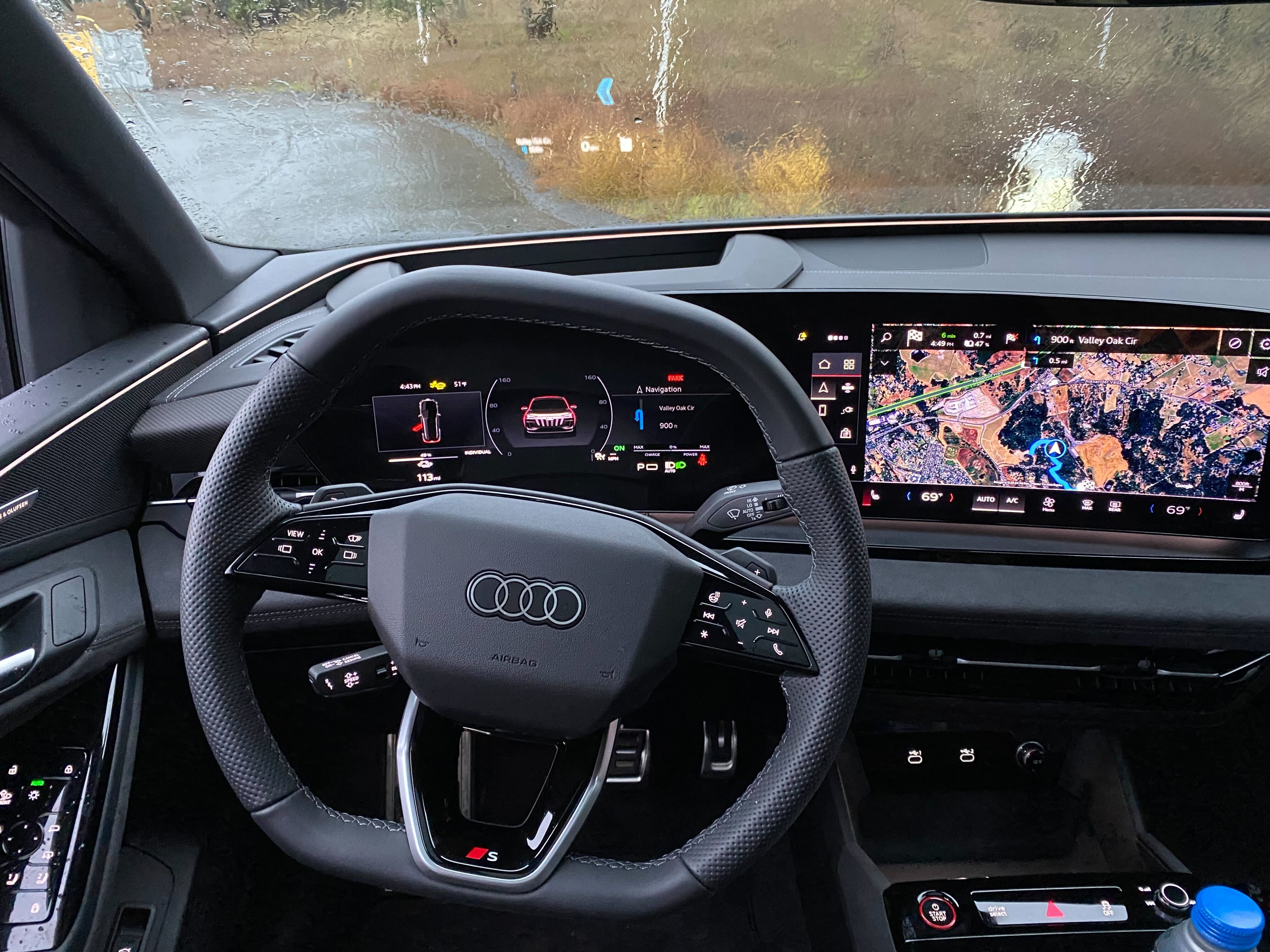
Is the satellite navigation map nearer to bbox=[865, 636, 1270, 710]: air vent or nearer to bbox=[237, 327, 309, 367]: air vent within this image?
bbox=[865, 636, 1270, 710]: air vent

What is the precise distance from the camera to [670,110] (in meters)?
1.81

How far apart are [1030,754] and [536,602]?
1543mm

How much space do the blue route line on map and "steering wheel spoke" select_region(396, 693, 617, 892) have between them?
39.0 inches

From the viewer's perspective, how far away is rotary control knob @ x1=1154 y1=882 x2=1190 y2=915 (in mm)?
1681

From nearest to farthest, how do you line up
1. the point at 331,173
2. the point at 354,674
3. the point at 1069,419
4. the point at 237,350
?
1. the point at 354,674
2. the point at 1069,419
3. the point at 237,350
4. the point at 331,173

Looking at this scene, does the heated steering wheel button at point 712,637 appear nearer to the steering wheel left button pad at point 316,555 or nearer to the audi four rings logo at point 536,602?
the audi four rings logo at point 536,602

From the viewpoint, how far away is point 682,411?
167 cm

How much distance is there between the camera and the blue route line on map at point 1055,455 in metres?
1.65

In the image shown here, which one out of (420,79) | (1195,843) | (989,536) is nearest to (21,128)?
(420,79)

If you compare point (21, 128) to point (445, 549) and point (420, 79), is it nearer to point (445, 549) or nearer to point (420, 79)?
point (420, 79)

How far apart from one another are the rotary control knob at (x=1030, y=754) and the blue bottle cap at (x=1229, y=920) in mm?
668

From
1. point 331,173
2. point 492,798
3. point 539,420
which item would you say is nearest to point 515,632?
point 492,798

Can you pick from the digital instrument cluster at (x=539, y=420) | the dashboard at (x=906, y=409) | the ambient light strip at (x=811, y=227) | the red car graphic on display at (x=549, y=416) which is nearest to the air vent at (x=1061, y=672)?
the dashboard at (x=906, y=409)

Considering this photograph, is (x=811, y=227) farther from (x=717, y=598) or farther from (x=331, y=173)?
(x=717, y=598)
